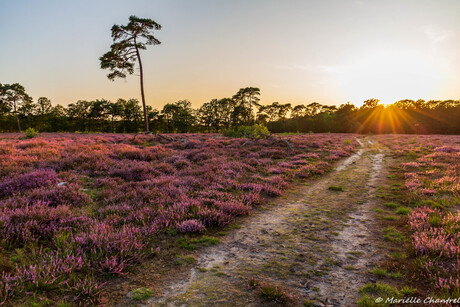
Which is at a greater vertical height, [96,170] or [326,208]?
[96,170]

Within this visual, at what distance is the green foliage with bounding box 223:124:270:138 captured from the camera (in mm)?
26844

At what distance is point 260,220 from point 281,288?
9.28ft

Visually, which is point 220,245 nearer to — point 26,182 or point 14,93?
point 26,182

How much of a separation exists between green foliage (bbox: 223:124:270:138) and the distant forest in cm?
3851

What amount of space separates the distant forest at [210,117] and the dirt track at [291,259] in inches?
2474

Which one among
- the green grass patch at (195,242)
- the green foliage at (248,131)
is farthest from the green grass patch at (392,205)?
the green foliage at (248,131)

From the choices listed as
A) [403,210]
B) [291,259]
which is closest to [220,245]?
[291,259]

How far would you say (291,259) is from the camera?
407 centimetres

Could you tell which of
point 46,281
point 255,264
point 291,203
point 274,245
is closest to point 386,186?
point 291,203

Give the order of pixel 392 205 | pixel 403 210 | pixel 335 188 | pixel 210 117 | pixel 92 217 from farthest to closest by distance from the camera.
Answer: pixel 210 117, pixel 335 188, pixel 392 205, pixel 403 210, pixel 92 217

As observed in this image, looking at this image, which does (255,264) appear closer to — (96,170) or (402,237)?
(402,237)

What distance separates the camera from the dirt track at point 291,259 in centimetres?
310

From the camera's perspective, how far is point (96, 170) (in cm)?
1012

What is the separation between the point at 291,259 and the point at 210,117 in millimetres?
103841
